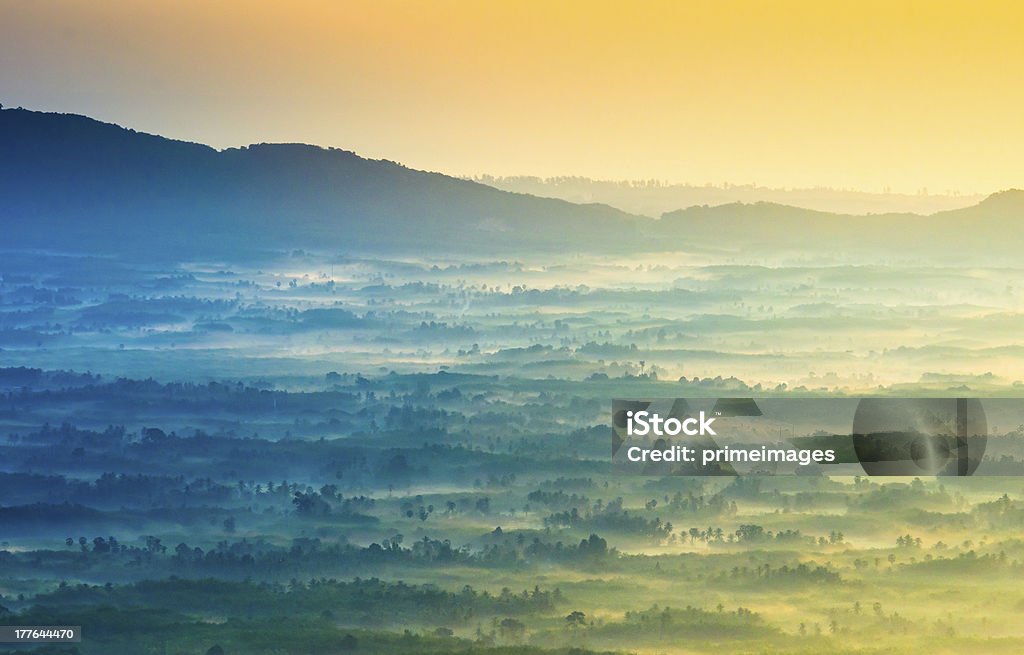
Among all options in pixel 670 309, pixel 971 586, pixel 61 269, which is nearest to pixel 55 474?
pixel 61 269

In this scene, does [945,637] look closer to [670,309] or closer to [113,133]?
[670,309]

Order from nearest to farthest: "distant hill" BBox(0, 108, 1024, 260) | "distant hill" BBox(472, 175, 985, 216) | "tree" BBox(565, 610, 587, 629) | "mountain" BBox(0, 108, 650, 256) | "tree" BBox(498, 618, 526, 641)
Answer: "tree" BBox(498, 618, 526, 641)
"tree" BBox(565, 610, 587, 629)
"distant hill" BBox(472, 175, 985, 216)
"distant hill" BBox(0, 108, 1024, 260)
"mountain" BBox(0, 108, 650, 256)

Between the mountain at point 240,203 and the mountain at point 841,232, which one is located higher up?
the mountain at point 240,203

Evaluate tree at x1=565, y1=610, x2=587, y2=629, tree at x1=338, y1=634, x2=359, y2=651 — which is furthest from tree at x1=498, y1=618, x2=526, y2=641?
tree at x1=338, y1=634, x2=359, y2=651

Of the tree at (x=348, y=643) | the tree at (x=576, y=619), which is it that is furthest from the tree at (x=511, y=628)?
the tree at (x=348, y=643)

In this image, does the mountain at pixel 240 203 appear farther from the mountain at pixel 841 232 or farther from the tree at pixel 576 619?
the tree at pixel 576 619

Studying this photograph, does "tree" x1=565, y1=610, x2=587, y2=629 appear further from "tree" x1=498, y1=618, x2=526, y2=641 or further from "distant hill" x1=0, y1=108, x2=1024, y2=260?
"distant hill" x1=0, y1=108, x2=1024, y2=260
